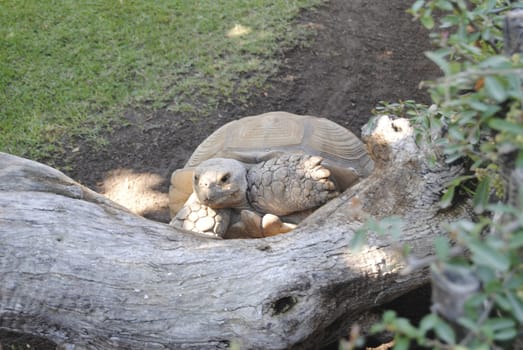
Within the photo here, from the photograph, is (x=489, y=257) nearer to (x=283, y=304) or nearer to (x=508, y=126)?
(x=508, y=126)

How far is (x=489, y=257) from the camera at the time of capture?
1.03 m

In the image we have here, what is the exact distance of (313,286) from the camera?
2.20m

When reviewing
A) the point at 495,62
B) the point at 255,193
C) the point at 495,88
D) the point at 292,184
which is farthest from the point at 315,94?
the point at 495,88

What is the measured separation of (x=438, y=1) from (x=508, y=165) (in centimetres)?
45

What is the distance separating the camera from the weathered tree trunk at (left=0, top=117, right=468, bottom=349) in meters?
2.13

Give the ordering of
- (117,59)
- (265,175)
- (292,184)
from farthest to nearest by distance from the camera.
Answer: (117,59)
(265,175)
(292,184)

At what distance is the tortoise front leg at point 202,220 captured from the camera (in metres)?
3.16

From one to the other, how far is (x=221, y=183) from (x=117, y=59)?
8.94 feet

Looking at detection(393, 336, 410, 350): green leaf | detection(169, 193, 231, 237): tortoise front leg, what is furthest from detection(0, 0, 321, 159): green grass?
detection(393, 336, 410, 350): green leaf

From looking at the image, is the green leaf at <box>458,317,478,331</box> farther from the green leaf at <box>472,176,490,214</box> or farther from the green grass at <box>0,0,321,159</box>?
the green grass at <box>0,0,321,159</box>

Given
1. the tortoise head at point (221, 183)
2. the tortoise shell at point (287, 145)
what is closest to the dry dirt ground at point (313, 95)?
the tortoise shell at point (287, 145)

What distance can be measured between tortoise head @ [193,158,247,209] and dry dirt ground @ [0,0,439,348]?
35.1 inches

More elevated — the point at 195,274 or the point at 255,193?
the point at 195,274

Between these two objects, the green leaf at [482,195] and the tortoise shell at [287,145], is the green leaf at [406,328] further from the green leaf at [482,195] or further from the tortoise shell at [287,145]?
the tortoise shell at [287,145]
